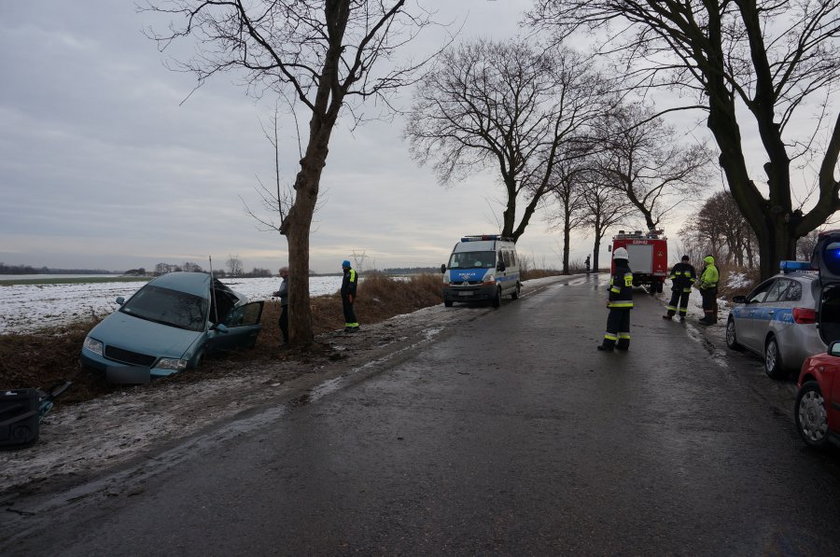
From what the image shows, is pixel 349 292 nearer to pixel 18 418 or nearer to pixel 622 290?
pixel 622 290

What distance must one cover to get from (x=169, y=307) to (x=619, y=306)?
7.97 meters

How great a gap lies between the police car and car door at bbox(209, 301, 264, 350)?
841cm

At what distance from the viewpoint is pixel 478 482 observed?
3932 mm

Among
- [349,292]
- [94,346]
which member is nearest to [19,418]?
[94,346]

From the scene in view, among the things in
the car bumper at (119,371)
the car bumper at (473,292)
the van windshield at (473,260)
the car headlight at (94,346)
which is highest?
the van windshield at (473,260)

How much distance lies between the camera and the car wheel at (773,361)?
24.7 ft

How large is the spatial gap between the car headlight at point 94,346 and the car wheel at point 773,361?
9.71 metres

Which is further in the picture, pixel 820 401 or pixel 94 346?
pixel 94 346

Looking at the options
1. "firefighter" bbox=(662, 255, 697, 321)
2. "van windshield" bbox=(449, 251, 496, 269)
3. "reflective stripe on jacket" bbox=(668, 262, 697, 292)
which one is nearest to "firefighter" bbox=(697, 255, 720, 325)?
"firefighter" bbox=(662, 255, 697, 321)

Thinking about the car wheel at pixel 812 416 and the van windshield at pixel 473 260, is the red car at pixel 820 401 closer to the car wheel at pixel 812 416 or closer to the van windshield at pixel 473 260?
the car wheel at pixel 812 416

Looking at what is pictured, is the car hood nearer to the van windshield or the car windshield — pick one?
the car windshield

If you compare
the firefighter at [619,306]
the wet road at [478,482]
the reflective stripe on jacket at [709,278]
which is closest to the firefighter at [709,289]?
the reflective stripe on jacket at [709,278]

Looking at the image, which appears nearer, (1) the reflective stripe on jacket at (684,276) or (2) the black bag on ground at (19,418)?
(2) the black bag on ground at (19,418)

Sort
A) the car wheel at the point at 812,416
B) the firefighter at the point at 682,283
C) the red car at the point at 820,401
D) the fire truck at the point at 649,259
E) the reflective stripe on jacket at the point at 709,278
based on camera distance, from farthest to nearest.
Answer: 1. the fire truck at the point at 649,259
2. the firefighter at the point at 682,283
3. the reflective stripe on jacket at the point at 709,278
4. the car wheel at the point at 812,416
5. the red car at the point at 820,401
